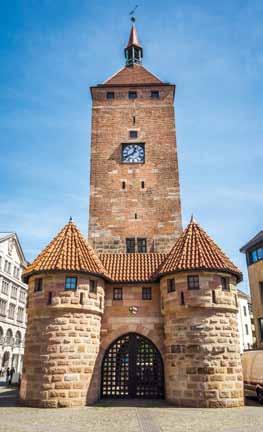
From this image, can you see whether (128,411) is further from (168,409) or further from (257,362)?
(257,362)

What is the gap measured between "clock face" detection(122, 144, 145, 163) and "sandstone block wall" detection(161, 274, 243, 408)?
36.7ft

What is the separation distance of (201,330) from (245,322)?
36.8 metres

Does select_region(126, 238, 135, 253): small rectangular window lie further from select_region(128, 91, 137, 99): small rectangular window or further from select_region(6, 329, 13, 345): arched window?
select_region(6, 329, 13, 345): arched window

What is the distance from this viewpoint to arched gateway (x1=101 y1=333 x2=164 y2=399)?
15414mm

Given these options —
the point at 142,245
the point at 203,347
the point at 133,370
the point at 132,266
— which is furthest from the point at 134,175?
the point at 203,347

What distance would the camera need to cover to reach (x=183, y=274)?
15109mm

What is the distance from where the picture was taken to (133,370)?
15586 mm

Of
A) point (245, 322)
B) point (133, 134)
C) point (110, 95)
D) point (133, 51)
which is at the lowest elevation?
point (245, 322)

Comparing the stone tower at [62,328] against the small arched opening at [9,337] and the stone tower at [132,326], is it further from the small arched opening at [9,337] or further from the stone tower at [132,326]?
the small arched opening at [9,337]

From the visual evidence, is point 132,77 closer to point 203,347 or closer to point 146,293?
point 146,293

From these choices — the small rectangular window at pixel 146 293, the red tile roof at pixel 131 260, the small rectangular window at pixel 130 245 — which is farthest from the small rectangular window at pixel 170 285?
the small rectangular window at pixel 130 245

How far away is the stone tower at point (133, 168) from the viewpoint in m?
21.9

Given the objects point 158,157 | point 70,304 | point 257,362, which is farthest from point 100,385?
point 158,157

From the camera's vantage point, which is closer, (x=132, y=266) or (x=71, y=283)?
(x=71, y=283)
